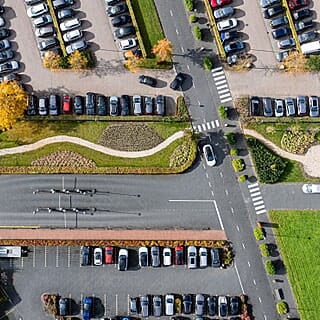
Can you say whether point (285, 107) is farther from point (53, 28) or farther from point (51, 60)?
point (53, 28)

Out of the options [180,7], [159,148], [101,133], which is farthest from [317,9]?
[101,133]

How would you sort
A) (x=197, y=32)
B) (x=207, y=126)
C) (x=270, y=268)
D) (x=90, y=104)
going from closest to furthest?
(x=270, y=268) < (x=90, y=104) < (x=197, y=32) < (x=207, y=126)

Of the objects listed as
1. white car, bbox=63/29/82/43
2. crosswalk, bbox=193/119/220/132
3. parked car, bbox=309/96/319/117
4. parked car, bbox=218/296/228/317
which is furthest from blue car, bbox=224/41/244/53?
parked car, bbox=218/296/228/317

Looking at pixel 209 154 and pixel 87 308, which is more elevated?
pixel 209 154

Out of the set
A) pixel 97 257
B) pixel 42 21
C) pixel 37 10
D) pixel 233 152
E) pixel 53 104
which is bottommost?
pixel 97 257

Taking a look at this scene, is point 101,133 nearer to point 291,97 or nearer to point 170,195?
point 170,195

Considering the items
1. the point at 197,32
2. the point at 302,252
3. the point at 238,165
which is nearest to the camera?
the point at 238,165

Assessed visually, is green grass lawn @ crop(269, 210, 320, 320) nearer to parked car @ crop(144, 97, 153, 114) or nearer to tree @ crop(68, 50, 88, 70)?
parked car @ crop(144, 97, 153, 114)

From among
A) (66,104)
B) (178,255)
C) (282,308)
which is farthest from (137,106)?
(282,308)
